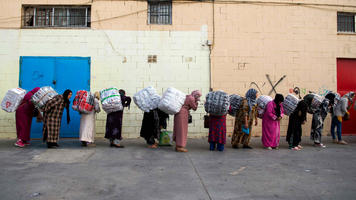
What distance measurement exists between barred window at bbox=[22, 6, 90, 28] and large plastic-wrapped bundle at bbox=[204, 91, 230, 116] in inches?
206

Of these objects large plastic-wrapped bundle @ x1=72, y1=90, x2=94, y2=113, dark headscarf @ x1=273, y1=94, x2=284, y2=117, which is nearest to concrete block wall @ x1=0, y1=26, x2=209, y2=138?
large plastic-wrapped bundle @ x1=72, y1=90, x2=94, y2=113

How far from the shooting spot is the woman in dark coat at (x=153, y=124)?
6848 millimetres

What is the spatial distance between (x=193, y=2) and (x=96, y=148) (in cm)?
566

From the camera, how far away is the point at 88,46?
27.9ft

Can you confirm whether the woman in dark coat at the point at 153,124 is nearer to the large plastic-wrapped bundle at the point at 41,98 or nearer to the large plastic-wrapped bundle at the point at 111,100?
the large plastic-wrapped bundle at the point at 111,100

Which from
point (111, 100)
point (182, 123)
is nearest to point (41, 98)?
point (111, 100)

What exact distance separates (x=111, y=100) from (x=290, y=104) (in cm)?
472

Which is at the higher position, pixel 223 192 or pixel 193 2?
pixel 193 2

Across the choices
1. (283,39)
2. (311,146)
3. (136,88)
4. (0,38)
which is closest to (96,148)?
(136,88)

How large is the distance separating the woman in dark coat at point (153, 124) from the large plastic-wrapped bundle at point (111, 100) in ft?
2.70

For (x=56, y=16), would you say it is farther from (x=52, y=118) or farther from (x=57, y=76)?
(x=52, y=118)

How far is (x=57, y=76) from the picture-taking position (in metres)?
8.30

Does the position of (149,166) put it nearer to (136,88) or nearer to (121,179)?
(121,179)

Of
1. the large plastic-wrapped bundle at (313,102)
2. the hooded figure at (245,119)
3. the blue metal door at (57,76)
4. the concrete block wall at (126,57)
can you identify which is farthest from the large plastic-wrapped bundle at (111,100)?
the large plastic-wrapped bundle at (313,102)
